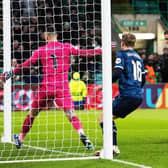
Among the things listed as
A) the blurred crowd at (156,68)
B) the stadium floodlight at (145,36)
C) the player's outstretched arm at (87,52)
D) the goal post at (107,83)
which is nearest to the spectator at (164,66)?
the blurred crowd at (156,68)

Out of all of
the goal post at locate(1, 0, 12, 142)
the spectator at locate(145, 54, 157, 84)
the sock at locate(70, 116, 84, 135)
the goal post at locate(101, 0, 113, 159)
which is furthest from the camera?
the spectator at locate(145, 54, 157, 84)

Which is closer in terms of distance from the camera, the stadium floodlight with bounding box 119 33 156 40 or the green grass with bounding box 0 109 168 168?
the green grass with bounding box 0 109 168 168

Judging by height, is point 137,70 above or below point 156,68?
above

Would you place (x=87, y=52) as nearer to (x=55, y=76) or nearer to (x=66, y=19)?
(x=55, y=76)

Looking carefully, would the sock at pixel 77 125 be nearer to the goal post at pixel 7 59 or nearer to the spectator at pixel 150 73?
the goal post at pixel 7 59

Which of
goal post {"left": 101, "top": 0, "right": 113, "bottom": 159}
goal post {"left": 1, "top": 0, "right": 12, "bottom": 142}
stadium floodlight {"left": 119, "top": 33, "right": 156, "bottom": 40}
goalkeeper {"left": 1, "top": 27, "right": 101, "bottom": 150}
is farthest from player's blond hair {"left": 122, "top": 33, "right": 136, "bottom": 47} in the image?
stadium floodlight {"left": 119, "top": 33, "right": 156, "bottom": 40}

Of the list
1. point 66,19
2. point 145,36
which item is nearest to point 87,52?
point 66,19

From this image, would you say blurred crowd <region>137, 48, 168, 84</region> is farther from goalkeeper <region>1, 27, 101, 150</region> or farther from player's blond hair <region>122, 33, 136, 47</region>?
player's blond hair <region>122, 33, 136, 47</region>

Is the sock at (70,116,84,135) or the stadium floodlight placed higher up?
the stadium floodlight

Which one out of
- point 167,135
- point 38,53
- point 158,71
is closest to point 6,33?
point 38,53

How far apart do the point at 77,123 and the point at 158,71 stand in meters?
13.9

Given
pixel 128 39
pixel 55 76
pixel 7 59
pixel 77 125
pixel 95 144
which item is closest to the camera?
pixel 128 39

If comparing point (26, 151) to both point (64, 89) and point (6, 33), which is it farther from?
point (6, 33)

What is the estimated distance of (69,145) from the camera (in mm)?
8945
